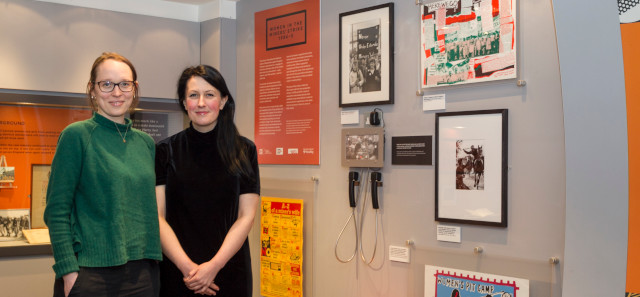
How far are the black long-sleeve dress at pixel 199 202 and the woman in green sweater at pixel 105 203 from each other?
0.15 metres

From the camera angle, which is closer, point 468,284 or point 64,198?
point 64,198

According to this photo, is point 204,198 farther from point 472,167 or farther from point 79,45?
point 79,45

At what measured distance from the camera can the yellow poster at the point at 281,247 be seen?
351 centimetres

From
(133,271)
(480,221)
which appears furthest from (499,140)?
(133,271)

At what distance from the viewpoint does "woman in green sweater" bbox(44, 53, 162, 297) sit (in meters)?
1.78

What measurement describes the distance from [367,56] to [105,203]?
1.76 meters

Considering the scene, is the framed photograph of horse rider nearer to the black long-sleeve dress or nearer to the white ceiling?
the black long-sleeve dress

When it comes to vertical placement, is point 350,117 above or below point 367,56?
below

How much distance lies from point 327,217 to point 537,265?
1.30 meters

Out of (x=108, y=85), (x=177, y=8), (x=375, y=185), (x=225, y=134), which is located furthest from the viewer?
→ (x=177, y=8)

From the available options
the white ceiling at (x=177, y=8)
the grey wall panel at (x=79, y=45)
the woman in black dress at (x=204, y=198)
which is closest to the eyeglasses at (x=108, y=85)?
the woman in black dress at (x=204, y=198)

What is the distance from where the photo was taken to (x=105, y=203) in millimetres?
1853

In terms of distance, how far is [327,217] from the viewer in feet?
11.0

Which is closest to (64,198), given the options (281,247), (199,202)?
(199,202)
